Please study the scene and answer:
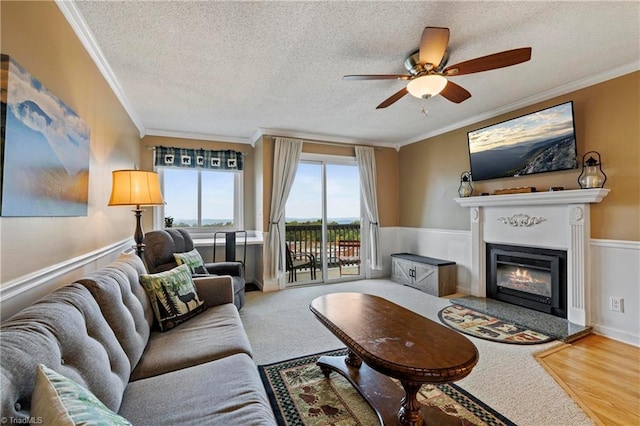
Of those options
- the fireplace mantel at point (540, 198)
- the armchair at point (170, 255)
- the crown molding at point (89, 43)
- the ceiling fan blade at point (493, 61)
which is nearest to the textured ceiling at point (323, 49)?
the crown molding at point (89, 43)

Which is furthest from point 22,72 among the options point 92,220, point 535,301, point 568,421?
point 535,301

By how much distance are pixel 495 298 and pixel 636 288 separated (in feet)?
4.55

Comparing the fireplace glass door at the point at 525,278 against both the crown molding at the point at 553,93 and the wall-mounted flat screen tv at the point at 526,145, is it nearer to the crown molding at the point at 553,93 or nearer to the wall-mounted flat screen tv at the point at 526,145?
the wall-mounted flat screen tv at the point at 526,145

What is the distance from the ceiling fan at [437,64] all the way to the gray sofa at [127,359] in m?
2.11

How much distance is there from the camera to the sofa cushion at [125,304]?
1360 millimetres

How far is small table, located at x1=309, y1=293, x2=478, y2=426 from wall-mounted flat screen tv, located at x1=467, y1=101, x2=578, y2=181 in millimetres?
2597

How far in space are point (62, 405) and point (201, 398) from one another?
0.58 metres

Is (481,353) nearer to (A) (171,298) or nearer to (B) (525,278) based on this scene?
(B) (525,278)

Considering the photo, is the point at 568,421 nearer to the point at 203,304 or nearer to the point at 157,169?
the point at 203,304

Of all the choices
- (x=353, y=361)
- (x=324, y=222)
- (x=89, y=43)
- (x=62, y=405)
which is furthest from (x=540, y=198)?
(x=89, y=43)

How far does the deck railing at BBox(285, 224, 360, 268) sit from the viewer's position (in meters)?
4.83

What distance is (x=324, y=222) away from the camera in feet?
16.3

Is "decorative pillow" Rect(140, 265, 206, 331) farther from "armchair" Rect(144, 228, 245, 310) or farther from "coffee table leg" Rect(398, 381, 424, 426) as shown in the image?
"coffee table leg" Rect(398, 381, 424, 426)

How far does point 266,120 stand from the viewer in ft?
13.1
